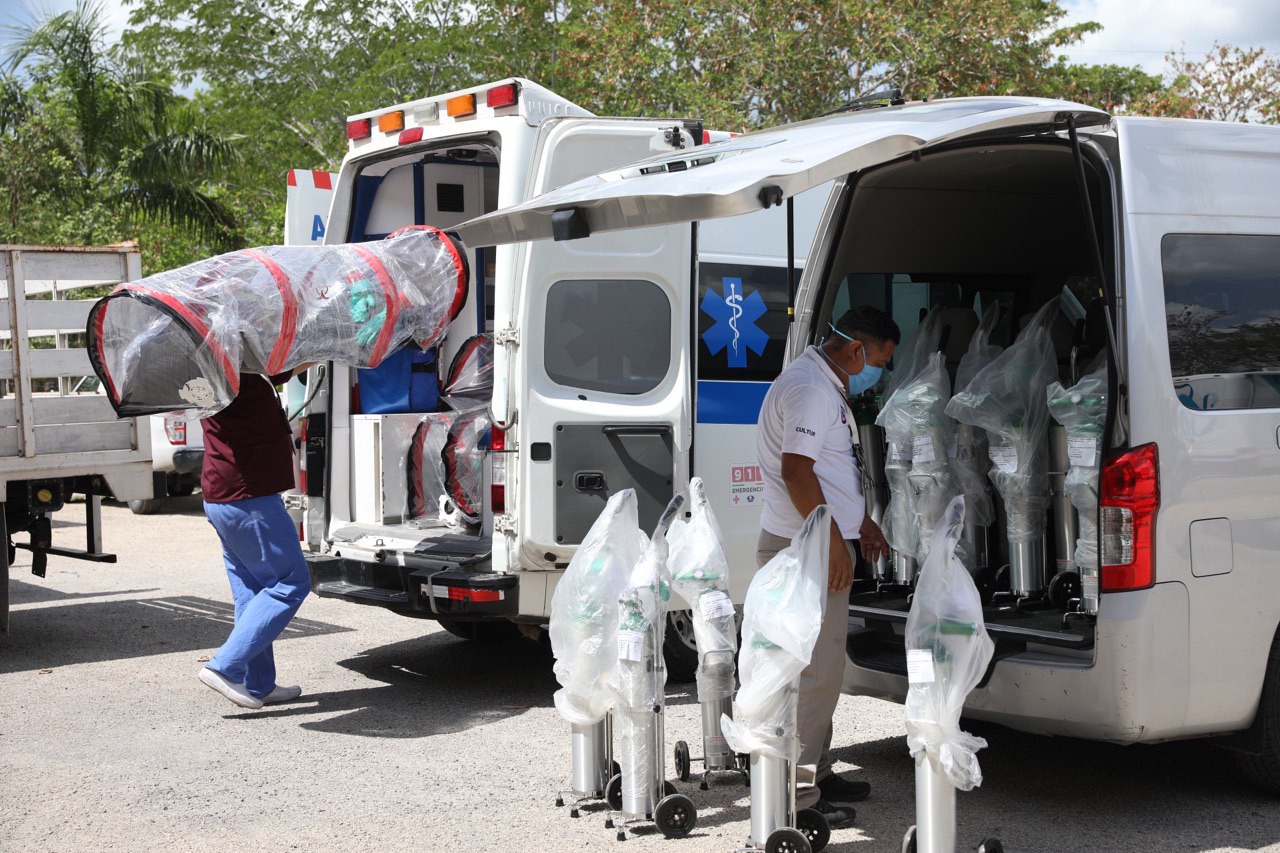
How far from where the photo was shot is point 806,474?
4.68 m

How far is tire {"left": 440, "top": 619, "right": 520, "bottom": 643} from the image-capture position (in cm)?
797

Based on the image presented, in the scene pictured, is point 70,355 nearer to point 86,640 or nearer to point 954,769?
point 86,640

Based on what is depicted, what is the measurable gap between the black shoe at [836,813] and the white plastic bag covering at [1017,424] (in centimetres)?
113

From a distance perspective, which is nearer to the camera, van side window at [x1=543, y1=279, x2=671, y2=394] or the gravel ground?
the gravel ground

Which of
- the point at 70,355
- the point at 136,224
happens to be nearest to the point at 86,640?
the point at 70,355

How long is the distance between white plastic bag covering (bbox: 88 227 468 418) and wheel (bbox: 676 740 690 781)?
95.2 inches

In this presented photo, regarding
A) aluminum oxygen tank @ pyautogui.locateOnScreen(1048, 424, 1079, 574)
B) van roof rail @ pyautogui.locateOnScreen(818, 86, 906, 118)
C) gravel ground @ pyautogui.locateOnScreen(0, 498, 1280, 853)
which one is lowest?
gravel ground @ pyautogui.locateOnScreen(0, 498, 1280, 853)

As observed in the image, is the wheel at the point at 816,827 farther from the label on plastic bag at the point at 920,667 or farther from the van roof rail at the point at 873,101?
the van roof rail at the point at 873,101

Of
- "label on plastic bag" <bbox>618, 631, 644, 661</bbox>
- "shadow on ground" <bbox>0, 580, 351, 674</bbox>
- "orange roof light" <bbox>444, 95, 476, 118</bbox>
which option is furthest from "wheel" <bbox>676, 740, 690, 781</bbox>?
"shadow on ground" <bbox>0, 580, 351, 674</bbox>

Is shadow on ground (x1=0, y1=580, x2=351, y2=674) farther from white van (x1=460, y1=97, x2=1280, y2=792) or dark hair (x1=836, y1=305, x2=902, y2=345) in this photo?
dark hair (x1=836, y1=305, x2=902, y2=345)

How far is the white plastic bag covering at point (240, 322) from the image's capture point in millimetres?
6047

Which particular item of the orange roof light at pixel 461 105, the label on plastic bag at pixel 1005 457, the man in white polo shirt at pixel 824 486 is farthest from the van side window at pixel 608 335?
the label on plastic bag at pixel 1005 457

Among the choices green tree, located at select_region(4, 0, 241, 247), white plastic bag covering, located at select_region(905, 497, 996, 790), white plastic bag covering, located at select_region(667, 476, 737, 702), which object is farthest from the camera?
green tree, located at select_region(4, 0, 241, 247)

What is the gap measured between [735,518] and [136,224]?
631 inches
